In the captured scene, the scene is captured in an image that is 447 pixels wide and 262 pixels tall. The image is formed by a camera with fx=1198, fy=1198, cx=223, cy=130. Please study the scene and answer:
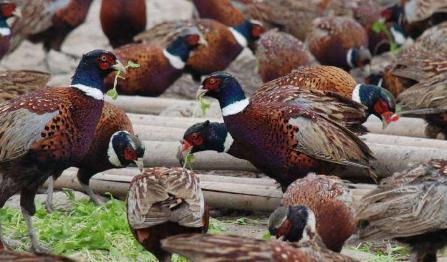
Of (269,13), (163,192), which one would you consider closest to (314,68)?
(163,192)

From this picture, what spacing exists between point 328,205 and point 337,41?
6.77 meters

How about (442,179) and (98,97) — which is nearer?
(442,179)

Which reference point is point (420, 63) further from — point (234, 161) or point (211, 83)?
point (211, 83)

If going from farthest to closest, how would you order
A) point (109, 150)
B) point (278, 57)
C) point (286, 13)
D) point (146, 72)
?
1. point (286, 13)
2. point (278, 57)
3. point (146, 72)
4. point (109, 150)

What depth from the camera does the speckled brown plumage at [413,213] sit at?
7.10m

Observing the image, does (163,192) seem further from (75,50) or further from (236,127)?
(75,50)

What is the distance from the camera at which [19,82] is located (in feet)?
34.0

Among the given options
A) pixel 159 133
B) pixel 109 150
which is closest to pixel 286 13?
pixel 159 133

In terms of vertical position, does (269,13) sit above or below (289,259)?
below

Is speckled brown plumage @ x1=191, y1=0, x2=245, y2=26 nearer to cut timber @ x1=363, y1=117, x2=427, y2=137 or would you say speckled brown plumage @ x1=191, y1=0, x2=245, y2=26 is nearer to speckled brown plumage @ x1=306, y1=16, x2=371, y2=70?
speckled brown plumage @ x1=306, y1=16, x2=371, y2=70

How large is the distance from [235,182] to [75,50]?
7.08m

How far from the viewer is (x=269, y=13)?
613 inches

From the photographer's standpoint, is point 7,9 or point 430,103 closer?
point 430,103

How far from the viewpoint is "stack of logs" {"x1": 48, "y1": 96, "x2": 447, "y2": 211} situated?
9.03m
